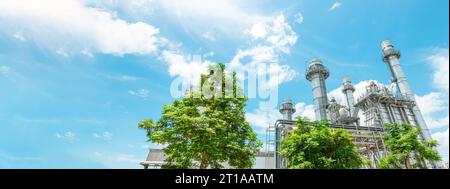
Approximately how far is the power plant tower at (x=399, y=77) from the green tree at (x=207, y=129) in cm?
2435

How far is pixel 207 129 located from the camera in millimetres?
11289

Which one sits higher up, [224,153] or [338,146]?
[338,146]

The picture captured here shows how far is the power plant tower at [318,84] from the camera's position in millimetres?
29922

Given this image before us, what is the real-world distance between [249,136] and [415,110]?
2634 centimetres

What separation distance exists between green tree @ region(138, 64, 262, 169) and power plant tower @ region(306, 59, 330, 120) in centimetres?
1899

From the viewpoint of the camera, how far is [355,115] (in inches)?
1196

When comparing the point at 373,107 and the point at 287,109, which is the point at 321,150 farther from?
the point at 287,109

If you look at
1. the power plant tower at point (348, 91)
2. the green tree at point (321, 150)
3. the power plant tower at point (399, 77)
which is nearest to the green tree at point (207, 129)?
the green tree at point (321, 150)

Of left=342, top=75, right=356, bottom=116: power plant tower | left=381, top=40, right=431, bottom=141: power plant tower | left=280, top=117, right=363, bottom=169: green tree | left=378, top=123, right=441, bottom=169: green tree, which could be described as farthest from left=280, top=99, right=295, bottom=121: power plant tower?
left=280, top=117, right=363, bottom=169: green tree

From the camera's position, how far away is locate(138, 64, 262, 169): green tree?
1187 centimetres

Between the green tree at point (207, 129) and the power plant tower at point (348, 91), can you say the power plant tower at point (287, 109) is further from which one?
the green tree at point (207, 129)

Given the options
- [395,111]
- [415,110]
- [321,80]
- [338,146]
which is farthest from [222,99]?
[415,110]
